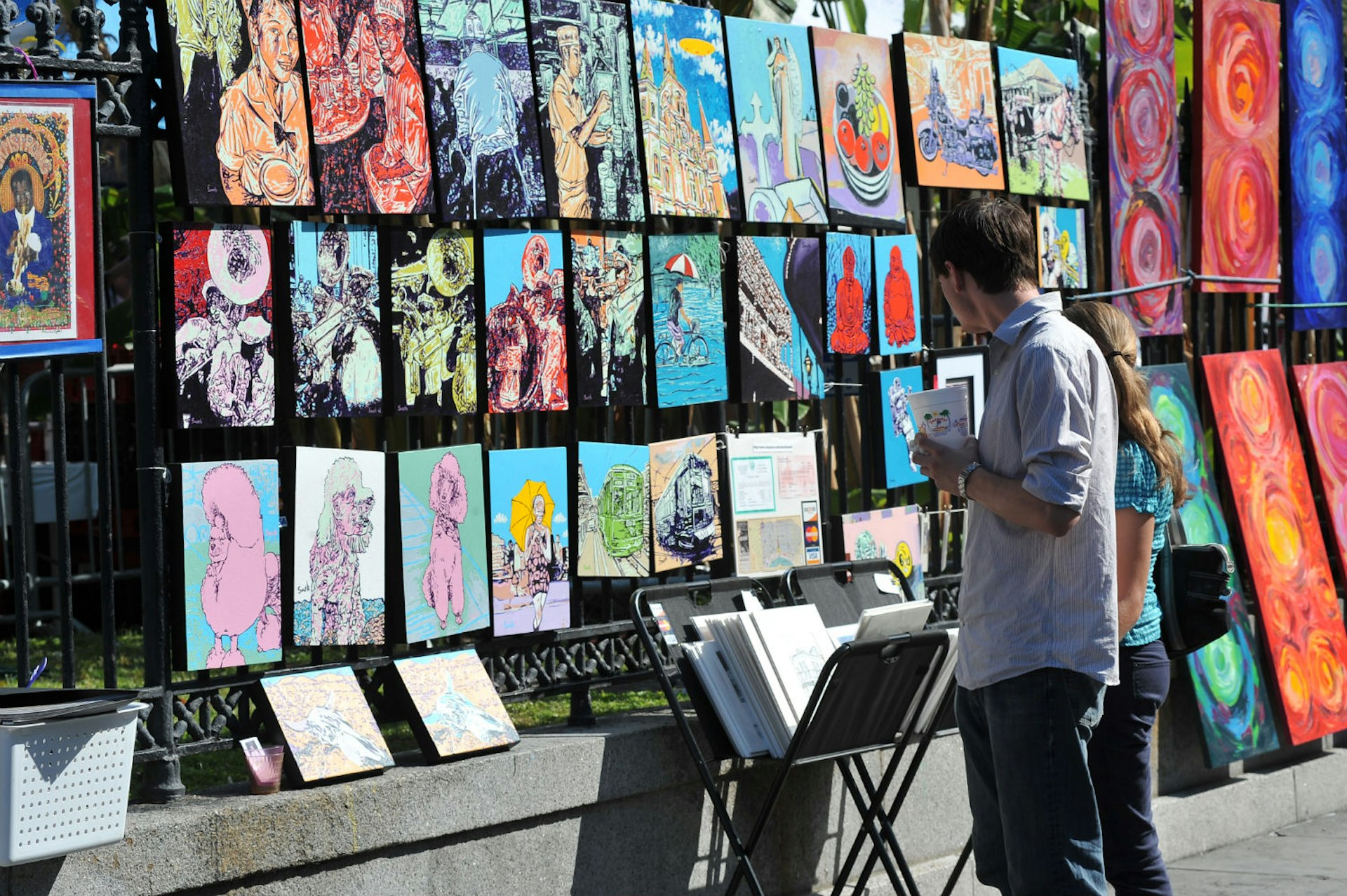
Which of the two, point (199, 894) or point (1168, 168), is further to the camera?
point (1168, 168)

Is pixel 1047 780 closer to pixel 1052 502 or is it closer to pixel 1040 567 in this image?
pixel 1040 567

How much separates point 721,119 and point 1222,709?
3.25 meters

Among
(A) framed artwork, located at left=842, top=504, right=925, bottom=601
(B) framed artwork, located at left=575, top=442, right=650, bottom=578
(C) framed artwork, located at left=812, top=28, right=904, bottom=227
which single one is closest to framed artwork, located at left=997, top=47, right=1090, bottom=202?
(C) framed artwork, located at left=812, top=28, right=904, bottom=227

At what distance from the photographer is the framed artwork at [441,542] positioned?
4.24m

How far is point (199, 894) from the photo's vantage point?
3617 mm

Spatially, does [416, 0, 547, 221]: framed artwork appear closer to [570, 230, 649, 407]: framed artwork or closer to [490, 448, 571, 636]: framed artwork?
[570, 230, 649, 407]: framed artwork

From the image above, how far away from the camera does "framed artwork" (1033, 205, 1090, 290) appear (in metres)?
6.28

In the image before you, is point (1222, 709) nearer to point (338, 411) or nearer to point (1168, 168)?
point (1168, 168)

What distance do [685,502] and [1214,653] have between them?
8.81ft

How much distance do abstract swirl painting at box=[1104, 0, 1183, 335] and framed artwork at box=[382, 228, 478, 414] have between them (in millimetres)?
3170

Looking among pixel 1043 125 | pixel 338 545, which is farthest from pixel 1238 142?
pixel 338 545

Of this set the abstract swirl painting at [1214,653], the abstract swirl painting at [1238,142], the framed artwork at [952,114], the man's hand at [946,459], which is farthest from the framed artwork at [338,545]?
the abstract swirl painting at [1238,142]

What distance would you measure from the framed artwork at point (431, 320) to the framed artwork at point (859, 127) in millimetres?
1574

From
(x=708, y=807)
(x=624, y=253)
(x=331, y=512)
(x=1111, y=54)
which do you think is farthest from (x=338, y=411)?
(x=1111, y=54)
